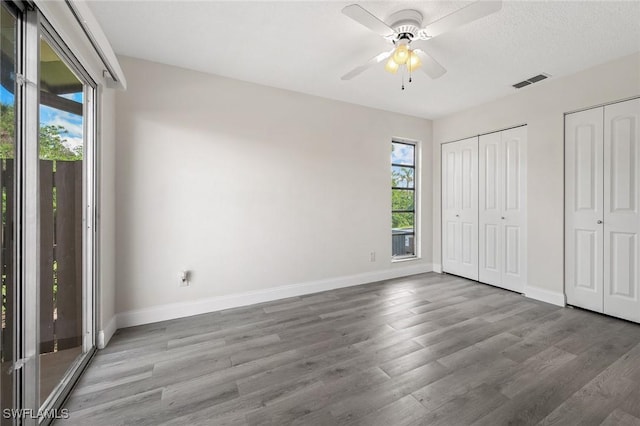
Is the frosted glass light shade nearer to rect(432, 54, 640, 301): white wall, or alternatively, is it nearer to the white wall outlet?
rect(432, 54, 640, 301): white wall

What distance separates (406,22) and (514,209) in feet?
9.56

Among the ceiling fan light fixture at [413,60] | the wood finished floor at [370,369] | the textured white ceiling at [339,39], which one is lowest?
the wood finished floor at [370,369]

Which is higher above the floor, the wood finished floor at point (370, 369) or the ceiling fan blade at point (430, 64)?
the ceiling fan blade at point (430, 64)

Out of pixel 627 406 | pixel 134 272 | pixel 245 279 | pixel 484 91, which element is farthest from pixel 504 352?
pixel 134 272

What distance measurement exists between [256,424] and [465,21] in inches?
108

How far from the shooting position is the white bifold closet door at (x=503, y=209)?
347 centimetres

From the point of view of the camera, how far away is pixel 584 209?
2904 millimetres

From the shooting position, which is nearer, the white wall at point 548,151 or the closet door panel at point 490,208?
the white wall at point 548,151

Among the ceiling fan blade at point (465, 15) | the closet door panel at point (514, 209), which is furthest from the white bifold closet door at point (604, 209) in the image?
the ceiling fan blade at point (465, 15)

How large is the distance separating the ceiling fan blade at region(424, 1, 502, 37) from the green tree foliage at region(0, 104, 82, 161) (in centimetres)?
242

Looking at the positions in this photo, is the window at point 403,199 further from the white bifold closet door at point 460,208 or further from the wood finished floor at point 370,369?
the wood finished floor at point 370,369

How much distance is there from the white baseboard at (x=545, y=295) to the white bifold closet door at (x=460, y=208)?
0.72 meters

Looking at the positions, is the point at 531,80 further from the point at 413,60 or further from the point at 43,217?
the point at 43,217

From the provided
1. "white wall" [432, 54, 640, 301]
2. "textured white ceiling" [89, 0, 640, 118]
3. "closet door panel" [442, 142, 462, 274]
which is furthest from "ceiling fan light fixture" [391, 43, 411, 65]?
"closet door panel" [442, 142, 462, 274]
